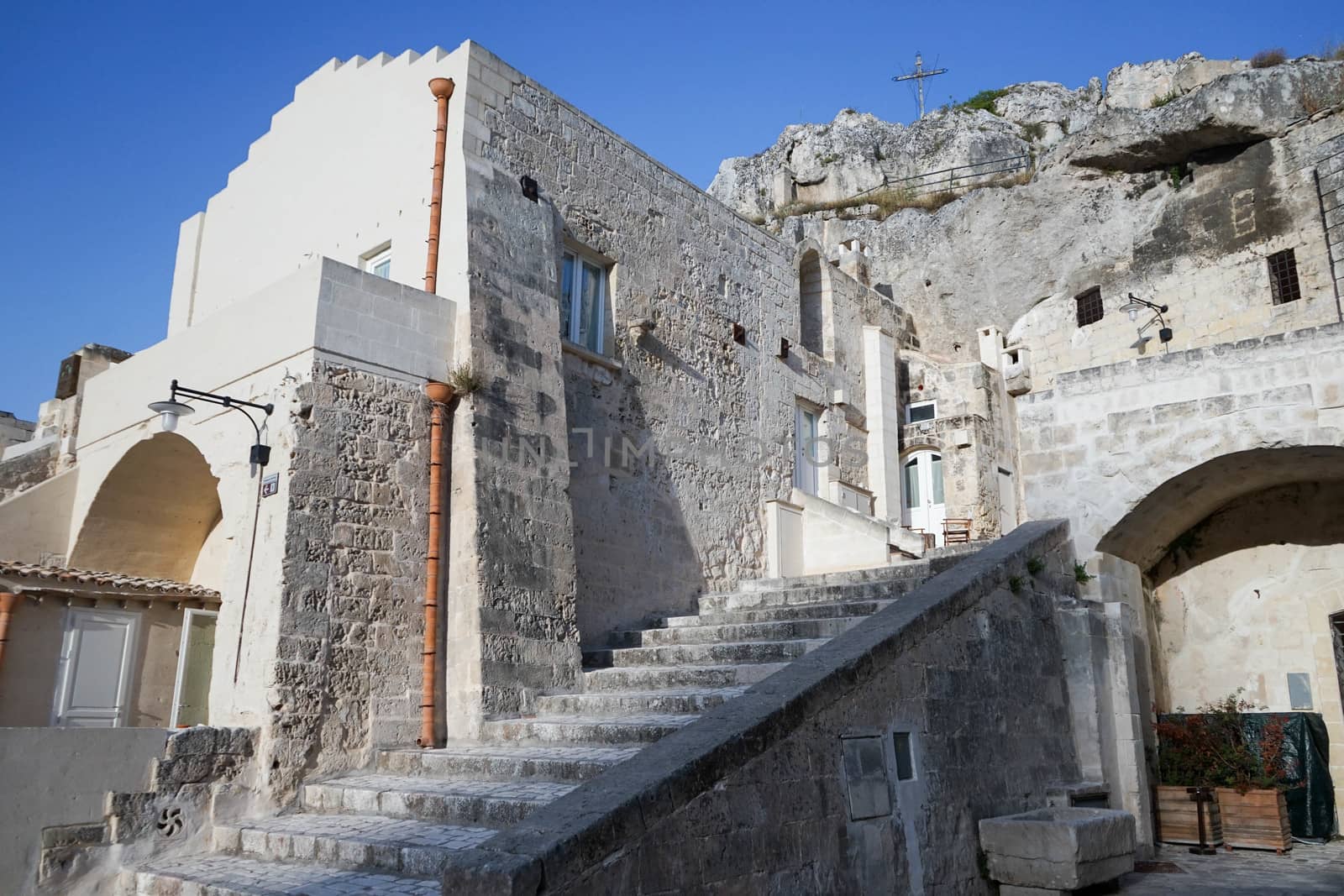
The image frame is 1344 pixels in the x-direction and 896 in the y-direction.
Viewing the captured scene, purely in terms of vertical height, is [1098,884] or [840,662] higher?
[840,662]

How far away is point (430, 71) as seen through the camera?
981 cm

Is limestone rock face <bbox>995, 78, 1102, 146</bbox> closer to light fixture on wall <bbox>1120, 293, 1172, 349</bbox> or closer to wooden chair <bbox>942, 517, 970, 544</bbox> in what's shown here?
light fixture on wall <bbox>1120, 293, 1172, 349</bbox>

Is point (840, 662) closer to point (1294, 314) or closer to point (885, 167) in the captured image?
point (1294, 314)

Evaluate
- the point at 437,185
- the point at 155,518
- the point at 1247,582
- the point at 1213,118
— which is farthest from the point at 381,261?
the point at 1213,118

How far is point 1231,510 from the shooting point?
977 centimetres

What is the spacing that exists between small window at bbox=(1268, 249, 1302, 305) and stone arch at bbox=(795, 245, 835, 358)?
780cm

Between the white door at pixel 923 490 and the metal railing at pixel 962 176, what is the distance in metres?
8.68

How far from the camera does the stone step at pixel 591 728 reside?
618 cm

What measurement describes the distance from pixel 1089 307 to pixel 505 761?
17.0m

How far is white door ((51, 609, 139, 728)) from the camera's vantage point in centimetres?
761

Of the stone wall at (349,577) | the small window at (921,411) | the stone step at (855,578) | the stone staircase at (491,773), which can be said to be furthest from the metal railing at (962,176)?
the stone wall at (349,577)

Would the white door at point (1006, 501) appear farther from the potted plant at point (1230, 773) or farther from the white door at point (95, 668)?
the white door at point (95, 668)

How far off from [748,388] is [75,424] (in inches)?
299

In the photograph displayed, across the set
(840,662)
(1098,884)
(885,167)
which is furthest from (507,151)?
(885,167)
